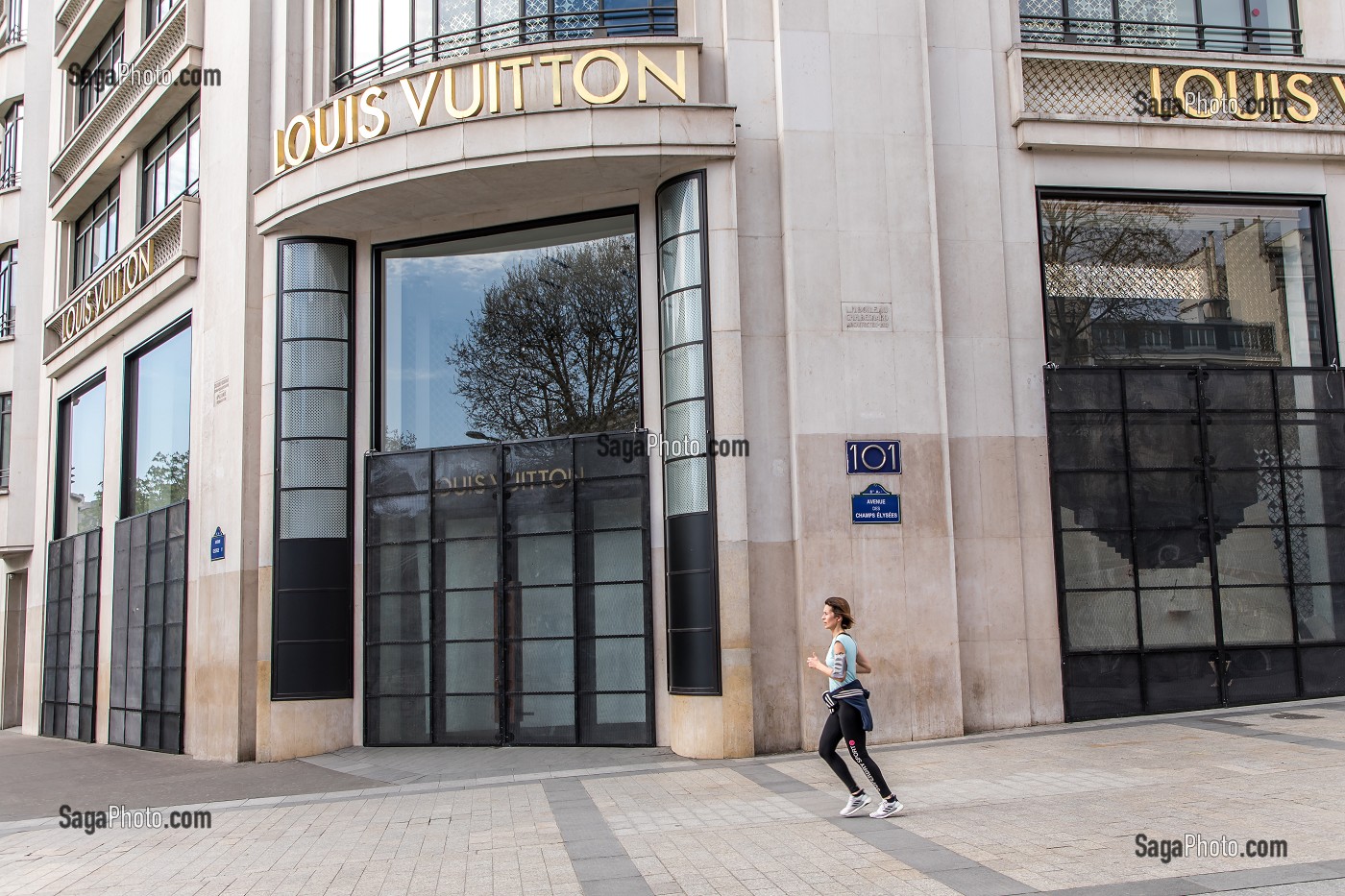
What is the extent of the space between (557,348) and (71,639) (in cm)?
1417

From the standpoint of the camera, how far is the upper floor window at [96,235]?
2395cm

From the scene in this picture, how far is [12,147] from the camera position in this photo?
2969 centimetres

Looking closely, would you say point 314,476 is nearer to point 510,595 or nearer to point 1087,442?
point 510,595

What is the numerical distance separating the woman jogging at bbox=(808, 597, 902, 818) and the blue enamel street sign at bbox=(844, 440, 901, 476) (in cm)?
445

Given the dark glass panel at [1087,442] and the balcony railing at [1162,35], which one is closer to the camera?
the dark glass panel at [1087,442]

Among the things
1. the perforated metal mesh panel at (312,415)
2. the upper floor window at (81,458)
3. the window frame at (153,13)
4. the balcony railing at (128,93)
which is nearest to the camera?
the perforated metal mesh panel at (312,415)

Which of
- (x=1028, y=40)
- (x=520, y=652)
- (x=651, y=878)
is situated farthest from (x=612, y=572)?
(x=1028, y=40)

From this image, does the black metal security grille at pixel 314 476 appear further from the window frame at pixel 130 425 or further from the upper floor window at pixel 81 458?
the upper floor window at pixel 81 458

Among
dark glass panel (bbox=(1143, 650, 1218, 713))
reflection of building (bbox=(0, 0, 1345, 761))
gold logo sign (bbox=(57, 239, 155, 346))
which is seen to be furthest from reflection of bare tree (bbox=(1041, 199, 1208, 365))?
gold logo sign (bbox=(57, 239, 155, 346))

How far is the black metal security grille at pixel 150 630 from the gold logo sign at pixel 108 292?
428 centimetres

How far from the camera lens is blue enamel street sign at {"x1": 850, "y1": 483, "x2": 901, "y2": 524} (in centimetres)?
1326

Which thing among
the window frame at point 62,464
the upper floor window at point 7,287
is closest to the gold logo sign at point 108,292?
the window frame at point 62,464

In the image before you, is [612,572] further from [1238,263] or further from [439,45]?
[1238,263]

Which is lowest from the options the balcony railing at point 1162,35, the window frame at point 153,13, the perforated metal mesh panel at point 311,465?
the perforated metal mesh panel at point 311,465
